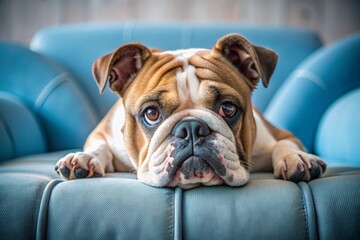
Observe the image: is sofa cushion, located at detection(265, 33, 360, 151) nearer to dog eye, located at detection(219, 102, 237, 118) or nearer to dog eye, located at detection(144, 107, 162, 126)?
dog eye, located at detection(219, 102, 237, 118)

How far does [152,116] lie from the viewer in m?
1.93

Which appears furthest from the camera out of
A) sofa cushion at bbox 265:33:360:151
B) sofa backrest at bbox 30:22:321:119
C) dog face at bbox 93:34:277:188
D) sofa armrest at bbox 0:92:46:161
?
sofa backrest at bbox 30:22:321:119

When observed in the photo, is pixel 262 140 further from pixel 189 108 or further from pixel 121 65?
pixel 121 65

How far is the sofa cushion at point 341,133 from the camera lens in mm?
2375

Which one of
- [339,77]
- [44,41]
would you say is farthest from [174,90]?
[44,41]

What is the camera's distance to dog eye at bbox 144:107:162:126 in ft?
6.30

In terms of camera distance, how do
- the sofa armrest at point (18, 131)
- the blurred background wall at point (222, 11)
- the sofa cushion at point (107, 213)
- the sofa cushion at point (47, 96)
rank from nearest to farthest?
1. the sofa cushion at point (107, 213)
2. the sofa armrest at point (18, 131)
3. the sofa cushion at point (47, 96)
4. the blurred background wall at point (222, 11)

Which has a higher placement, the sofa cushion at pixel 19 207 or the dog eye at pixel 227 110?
the dog eye at pixel 227 110

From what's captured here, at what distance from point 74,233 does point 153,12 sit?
3247mm

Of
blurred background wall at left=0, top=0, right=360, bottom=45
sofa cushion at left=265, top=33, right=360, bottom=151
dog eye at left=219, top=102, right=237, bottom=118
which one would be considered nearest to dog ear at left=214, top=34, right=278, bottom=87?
dog eye at left=219, top=102, right=237, bottom=118

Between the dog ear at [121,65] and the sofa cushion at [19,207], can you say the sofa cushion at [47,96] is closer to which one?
the dog ear at [121,65]

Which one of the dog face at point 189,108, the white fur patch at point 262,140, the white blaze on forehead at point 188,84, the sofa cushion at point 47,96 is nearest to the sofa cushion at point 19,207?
the dog face at point 189,108

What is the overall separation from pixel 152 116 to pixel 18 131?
3.80 feet

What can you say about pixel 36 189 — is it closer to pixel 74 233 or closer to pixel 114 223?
pixel 74 233
